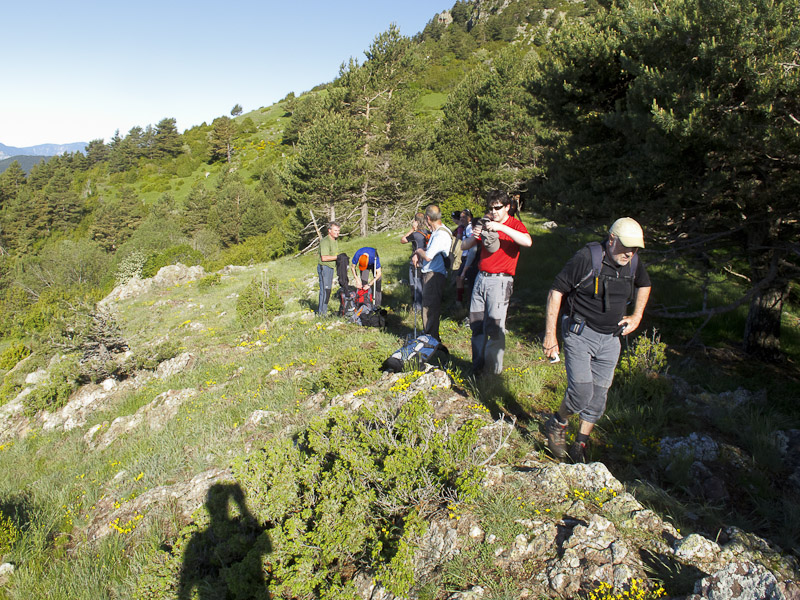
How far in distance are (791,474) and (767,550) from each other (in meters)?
1.47

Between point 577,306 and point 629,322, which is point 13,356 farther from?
point 629,322

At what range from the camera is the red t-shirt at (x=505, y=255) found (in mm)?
4277

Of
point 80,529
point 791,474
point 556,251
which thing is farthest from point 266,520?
point 556,251

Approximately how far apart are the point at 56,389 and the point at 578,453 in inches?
332

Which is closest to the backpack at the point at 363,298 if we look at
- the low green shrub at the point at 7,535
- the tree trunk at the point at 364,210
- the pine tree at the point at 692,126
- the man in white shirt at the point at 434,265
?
the man in white shirt at the point at 434,265

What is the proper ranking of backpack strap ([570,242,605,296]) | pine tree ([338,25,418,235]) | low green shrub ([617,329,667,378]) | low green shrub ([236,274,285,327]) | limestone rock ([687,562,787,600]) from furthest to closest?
1. pine tree ([338,25,418,235])
2. low green shrub ([236,274,285,327])
3. low green shrub ([617,329,667,378])
4. backpack strap ([570,242,605,296])
5. limestone rock ([687,562,787,600])

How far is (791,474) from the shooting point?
11.3 ft

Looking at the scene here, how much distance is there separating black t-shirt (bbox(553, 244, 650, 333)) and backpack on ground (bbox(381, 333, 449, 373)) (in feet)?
7.62

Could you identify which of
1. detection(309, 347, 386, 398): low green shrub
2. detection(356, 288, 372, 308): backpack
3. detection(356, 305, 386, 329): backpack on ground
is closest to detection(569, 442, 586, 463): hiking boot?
detection(309, 347, 386, 398): low green shrub

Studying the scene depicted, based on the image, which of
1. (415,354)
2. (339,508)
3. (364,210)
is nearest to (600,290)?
(339,508)

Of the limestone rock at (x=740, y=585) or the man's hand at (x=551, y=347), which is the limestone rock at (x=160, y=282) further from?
the limestone rock at (x=740, y=585)

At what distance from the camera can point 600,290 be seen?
3111 mm

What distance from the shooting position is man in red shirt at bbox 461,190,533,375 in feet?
13.7

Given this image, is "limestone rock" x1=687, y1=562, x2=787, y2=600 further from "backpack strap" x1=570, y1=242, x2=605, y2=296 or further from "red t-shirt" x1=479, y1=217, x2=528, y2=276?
"red t-shirt" x1=479, y1=217, x2=528, y2=276
